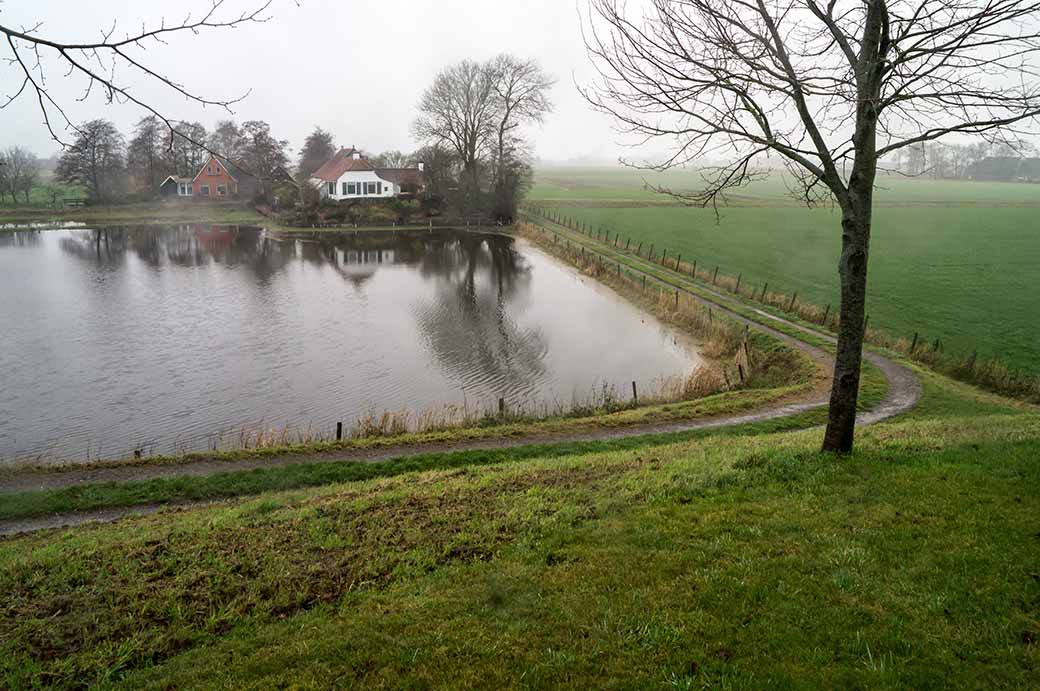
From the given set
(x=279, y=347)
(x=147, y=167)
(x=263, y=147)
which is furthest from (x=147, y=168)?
(x=279, y=347)

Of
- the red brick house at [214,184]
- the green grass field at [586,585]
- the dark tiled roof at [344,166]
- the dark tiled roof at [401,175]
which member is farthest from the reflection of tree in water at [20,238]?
the green grass field at [586,585]

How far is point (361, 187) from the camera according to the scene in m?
84.7

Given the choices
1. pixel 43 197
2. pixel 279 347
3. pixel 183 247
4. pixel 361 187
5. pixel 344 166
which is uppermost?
pixel 344 166

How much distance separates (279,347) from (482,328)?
8.76 metres

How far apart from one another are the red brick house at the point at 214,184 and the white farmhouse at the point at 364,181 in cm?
1776

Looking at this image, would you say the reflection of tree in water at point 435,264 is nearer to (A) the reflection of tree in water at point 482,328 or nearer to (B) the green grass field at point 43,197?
(A) the reflection of tree in water at point 482,328

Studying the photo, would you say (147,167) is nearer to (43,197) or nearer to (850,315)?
(43,197)

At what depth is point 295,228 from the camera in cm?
7288

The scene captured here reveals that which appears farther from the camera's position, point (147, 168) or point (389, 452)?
point (147, 168)

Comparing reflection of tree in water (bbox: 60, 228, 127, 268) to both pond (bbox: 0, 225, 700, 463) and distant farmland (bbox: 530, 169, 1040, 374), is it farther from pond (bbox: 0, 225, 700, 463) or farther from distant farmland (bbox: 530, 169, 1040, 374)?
distant farmland (bbox: 530, 169, 1040, 374)

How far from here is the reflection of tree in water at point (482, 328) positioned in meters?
23.5

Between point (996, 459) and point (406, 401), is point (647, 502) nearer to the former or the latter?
point (996, 459)

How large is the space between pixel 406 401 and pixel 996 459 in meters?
15.4

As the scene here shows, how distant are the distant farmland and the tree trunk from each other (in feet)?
2.95
